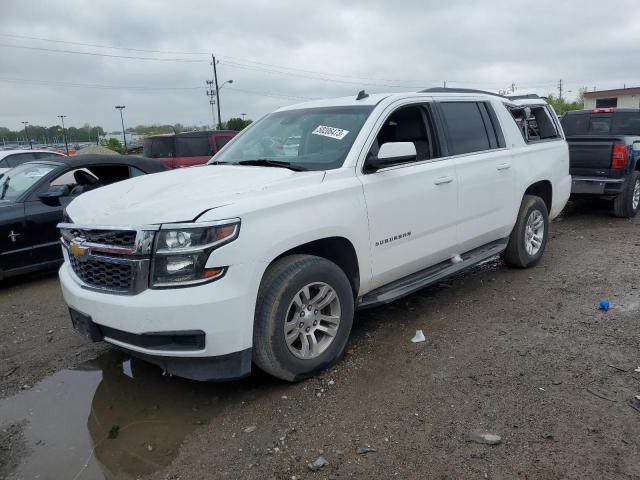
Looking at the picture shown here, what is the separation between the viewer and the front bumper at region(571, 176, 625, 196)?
8.45 metres

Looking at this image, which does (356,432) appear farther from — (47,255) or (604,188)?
(604,188)

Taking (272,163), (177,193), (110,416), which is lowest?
(110,416)

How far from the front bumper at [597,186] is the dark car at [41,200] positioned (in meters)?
7.03

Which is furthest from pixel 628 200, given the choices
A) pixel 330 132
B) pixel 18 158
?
pixel 18 158

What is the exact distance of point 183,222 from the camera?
2879 mm

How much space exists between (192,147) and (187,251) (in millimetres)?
10323

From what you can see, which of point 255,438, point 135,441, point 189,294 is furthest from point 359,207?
point 135,441

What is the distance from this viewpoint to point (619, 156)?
8383 mm

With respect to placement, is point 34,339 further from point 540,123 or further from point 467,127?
point 540,123

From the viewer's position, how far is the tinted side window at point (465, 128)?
4.67 m

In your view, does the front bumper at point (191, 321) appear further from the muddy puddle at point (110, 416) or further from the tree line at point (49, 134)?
the tree line at point (49, 134)

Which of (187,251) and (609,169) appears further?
(609,169)

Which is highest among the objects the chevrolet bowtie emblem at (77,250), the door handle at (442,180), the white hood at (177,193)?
the white hood at (177,193)

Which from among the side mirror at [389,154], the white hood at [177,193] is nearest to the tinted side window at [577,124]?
the side mirror at [389,154]
